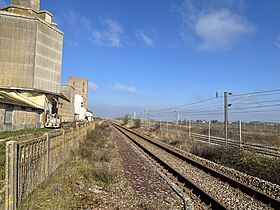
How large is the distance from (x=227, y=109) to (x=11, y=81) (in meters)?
30.0

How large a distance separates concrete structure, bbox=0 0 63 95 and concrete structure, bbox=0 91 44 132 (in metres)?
2.75

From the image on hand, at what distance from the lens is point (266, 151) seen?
52.0ft

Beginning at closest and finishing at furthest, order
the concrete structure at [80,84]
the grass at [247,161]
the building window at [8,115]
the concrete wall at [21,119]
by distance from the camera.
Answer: the grass at [247,161]
the concrete wall at [21,119]
the building window at [8,115]
the concrete structure at [80,84]

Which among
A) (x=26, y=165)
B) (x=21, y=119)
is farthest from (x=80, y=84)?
A: (x=26, y=165)

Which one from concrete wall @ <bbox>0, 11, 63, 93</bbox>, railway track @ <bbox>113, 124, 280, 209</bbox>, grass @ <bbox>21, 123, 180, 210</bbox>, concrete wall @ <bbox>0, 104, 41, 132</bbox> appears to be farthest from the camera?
concrete wall @ <bbox>0, 11, 63, 93</bbox>

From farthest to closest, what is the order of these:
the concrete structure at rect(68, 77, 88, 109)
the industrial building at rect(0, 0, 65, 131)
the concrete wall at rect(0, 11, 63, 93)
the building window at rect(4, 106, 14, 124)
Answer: the concrete structure at rect(68, 77, 88, 109)
the concrete wall at rect(0, 11, 63, 93)
the industrial building at rect(0, 0, 65, 131)
the building window at rect(4, 106, 14, 124)

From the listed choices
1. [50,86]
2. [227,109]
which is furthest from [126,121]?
[227,109]

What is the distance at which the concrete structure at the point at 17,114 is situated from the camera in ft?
95.6

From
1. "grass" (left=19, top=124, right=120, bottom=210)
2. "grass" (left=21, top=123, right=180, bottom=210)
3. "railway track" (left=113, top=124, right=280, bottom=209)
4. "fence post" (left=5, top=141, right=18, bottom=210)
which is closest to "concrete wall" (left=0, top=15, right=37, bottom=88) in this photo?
"grass" (left=19, top=124, right=120, bottom=210)

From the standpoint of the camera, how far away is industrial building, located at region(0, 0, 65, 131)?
120 ft

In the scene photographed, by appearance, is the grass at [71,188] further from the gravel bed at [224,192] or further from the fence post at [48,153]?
the gravel bed at [224,192]

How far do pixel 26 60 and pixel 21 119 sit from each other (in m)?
9.10

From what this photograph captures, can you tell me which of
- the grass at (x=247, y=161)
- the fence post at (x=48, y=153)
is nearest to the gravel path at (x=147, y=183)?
the fence post at (x=48, y=153)

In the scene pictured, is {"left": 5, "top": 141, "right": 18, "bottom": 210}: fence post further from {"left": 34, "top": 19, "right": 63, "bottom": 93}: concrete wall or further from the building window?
{"left": 34, "top": 19, "right": 63, "bottom": 93}: concrete wall
